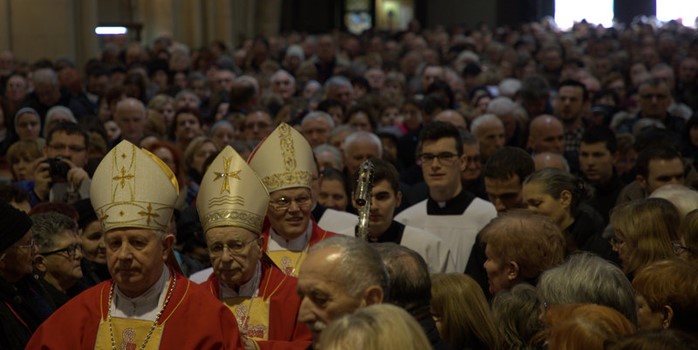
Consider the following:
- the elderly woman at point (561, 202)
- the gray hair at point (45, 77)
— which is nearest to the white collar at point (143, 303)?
the elderly woman at point (561, 202)

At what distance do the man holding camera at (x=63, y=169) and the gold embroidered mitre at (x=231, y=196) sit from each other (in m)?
2.67

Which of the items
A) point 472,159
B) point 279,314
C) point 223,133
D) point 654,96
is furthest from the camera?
point 654,96

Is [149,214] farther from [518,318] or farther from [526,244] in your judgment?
[526,244]

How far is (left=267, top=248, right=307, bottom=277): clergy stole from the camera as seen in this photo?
626 cm

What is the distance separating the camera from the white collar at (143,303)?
505 cm

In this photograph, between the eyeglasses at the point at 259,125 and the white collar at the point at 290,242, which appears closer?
the white collar at the point at 290,242

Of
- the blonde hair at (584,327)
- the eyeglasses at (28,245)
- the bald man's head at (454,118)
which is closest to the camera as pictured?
the blonde hair at (584,327)

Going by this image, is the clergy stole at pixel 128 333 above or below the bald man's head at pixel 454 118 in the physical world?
below

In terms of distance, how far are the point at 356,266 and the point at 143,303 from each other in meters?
1.11

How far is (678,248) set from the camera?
586 centimetres

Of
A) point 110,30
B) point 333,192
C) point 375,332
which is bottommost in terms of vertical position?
point 333,192

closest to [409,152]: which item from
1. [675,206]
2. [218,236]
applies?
[675,206]

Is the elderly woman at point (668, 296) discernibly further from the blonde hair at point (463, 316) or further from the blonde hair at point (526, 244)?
the blonde hair at point (526, 244)

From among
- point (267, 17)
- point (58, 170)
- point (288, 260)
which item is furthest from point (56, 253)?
point (267, 17)
